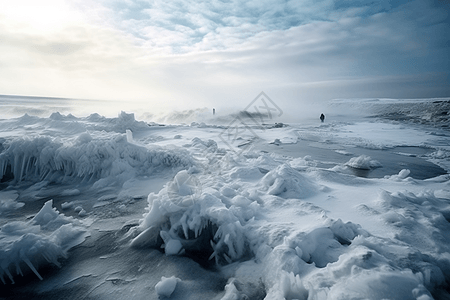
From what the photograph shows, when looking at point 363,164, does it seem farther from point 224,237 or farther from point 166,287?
point 166,287

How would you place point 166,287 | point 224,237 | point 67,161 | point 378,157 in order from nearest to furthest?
1. point 166,287
2. point 224,237
3. point 67,161
4. point 378,157

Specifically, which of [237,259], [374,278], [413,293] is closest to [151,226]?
[237,259]

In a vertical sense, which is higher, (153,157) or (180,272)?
(153,157)

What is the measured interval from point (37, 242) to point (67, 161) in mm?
3621

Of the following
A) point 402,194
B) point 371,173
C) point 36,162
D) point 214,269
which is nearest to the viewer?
point 214,269

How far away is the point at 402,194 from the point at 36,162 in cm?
818

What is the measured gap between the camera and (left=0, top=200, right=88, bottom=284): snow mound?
244cm

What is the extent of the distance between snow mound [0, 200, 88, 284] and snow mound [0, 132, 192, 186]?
6.63 feet

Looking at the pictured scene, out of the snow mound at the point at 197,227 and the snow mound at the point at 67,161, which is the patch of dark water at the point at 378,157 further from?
the snow mound at the point at 67,161

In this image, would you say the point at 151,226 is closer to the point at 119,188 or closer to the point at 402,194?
the point at 119,188

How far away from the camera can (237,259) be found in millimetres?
2590

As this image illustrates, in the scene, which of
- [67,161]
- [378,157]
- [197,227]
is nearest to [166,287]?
[197,227]

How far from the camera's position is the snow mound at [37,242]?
2441 mm

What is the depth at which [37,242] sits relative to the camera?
2607 mm
